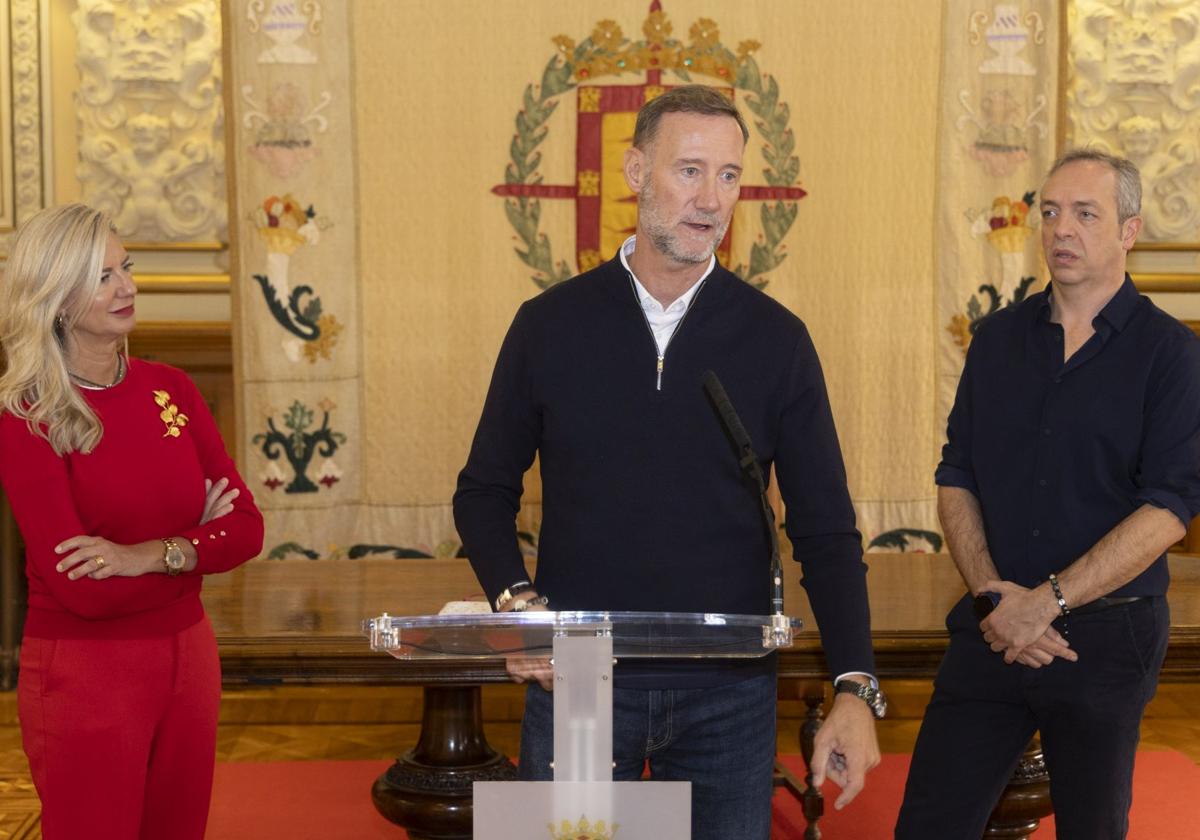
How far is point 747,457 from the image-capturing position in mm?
1755

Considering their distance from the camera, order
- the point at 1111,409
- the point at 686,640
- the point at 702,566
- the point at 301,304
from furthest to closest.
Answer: the point at 301,304
the point at 1111,409
the point at 702,566
the point at 686,640

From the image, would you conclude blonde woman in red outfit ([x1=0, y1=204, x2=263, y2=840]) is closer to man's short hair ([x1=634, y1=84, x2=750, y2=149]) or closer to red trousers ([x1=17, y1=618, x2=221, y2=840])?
red trousers ([x1=17, y1=618, x2=221, y2=840])

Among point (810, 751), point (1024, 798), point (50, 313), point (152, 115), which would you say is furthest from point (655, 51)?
point (50, 313)

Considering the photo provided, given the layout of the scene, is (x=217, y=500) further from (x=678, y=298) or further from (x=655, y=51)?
(x=655, y=51)

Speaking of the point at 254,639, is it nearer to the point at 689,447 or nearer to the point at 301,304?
the point at 689,447

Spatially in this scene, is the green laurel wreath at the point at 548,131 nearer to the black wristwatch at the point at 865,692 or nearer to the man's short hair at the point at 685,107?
the man's short hair at the point at 685,107

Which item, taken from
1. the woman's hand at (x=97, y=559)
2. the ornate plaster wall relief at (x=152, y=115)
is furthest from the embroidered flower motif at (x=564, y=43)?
the woman's hand at (x=97, y=559)

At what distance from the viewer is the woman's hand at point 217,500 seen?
258 cm

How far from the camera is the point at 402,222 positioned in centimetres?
515

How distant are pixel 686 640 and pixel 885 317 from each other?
384 centimetres

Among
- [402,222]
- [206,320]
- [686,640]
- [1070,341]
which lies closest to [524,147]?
[402,222]

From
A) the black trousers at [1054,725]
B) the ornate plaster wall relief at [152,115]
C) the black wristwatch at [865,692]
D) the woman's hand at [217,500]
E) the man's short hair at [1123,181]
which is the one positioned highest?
the ornate plaster wall relief at [152,115]

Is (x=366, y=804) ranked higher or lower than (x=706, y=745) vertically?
lower

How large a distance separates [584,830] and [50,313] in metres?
1.45
